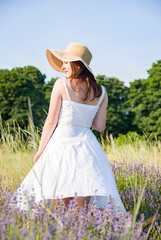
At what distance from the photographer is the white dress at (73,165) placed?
2.10 metres

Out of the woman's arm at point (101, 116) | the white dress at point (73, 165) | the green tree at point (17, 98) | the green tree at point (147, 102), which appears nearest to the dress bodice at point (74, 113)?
the white dress at point (73, 165)

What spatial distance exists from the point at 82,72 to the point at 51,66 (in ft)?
1.98

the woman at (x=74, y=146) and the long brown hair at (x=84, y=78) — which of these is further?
the long brown hair at (x=84, y=78)

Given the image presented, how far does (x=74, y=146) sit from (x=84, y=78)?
625 millimetres

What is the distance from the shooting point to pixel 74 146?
7.33 ft

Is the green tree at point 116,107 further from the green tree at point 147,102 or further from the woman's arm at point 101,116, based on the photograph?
the woman's arm at point 101,116

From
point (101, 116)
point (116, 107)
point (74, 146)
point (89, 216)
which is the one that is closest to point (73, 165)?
point (74, 146)

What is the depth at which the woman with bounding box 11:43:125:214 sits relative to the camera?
6.93 ft

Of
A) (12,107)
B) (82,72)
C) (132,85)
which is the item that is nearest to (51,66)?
(82,72)

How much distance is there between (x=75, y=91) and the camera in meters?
2.34

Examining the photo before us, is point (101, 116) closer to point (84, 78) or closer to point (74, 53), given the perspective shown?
point (84, 78)

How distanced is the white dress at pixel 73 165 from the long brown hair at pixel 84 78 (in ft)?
0.40

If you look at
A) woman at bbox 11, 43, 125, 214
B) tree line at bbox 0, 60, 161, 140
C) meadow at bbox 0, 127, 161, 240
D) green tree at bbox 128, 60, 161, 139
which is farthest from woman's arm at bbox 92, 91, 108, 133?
green tree at bbox 128, 60, 161, 139

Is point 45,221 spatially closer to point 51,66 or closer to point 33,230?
point 33,230
